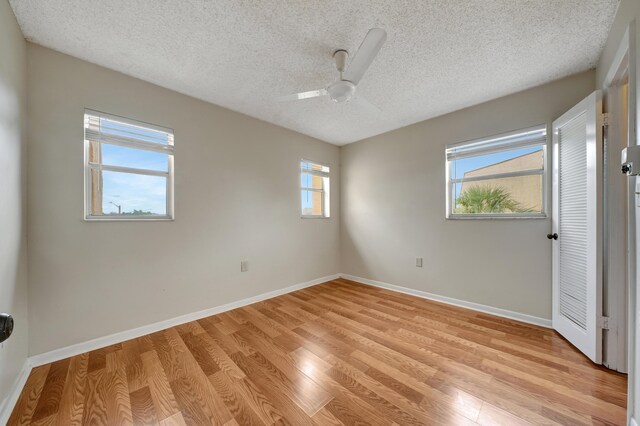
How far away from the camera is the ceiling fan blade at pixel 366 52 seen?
150cm

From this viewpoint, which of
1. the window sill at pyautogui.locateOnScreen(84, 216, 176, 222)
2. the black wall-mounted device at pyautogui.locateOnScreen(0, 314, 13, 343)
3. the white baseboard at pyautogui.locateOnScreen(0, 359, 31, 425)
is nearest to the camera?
the black wall-mounted device at pyautogui.locateOnScreen(0, 314, 13, 343)

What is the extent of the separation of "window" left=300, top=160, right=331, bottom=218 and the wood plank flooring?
6.69 ft

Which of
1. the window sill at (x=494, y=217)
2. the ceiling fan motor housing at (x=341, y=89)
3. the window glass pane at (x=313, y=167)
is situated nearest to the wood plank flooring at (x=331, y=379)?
the window sill at (x=494, y=217)

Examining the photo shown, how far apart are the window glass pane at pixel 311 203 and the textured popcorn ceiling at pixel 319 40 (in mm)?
1782

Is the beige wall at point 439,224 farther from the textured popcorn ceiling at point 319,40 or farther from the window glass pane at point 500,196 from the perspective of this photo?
the textured popcorn ceiling at point 319,40

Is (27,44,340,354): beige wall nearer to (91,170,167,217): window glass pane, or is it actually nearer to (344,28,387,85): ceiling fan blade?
(91,170,167,217): window glass pane

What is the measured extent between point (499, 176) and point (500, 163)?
0.16 meters

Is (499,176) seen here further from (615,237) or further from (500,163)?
(615,237)

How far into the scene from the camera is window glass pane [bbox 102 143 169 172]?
2270 millimetres

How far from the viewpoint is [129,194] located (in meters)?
2.38

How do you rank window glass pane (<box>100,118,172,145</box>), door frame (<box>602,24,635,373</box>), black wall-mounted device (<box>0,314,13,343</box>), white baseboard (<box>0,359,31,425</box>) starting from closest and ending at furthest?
1. black wall-mounted device (<box>0,314,13,343</box>)
2. white baseboard (<box>0,359,31,425</box>)
3. door frame (<box>602,24,635,373</box>)
4. window glass pane (<box>100,118,172,145</box>)

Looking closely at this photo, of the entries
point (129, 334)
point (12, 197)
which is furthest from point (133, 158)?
point (129, 334)

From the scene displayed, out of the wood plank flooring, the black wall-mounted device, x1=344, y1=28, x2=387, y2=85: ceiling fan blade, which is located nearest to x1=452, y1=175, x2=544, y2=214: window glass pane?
the wood plank flooring

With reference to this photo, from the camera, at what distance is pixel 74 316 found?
2.05 m
